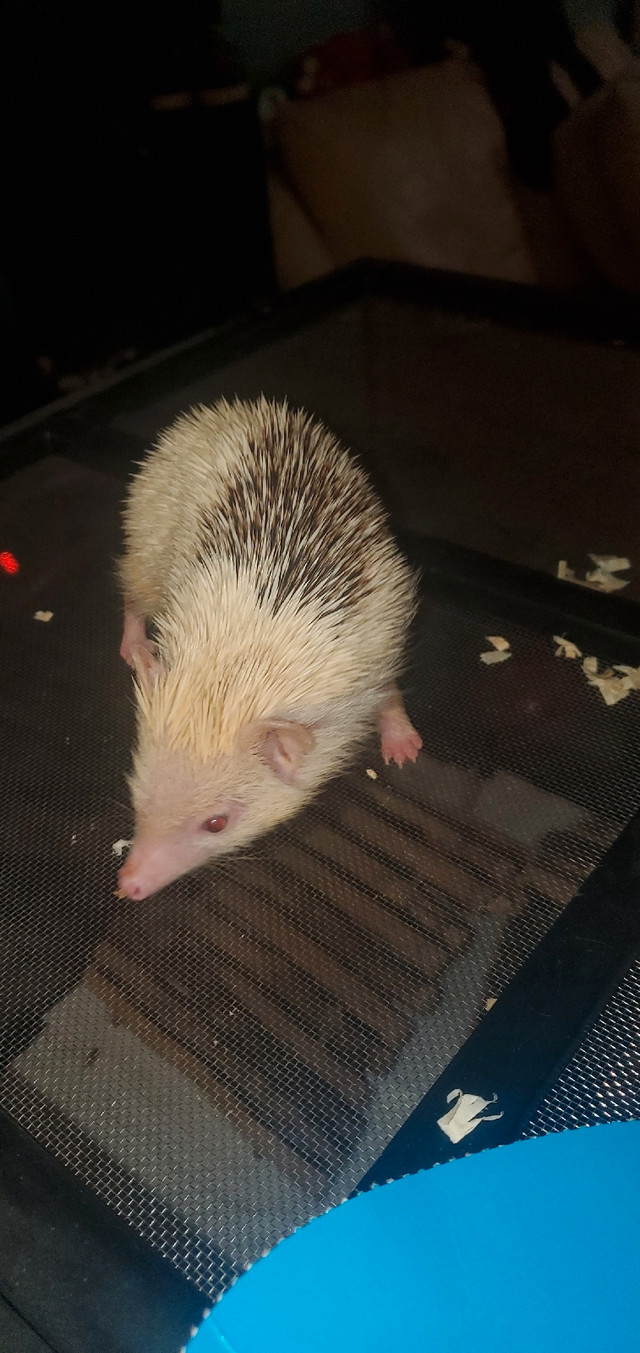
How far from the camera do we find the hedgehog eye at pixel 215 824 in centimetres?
156

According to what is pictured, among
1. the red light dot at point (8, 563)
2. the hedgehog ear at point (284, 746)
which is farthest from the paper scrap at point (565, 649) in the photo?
the red light dot at point (8, 563)

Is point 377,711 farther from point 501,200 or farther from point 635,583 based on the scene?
point 501,200

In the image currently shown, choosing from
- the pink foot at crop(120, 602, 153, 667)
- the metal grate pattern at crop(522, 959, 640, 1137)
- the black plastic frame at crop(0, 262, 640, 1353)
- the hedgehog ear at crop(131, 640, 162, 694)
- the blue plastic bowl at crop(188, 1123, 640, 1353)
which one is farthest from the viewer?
the pink foot at crop(120, 602, 153, 667)

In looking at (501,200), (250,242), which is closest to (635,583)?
(501,200)

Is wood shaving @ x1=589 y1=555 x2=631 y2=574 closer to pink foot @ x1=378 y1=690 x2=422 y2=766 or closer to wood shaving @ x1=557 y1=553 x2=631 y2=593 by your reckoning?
wood shaving @ x1=557 y1=553 x2=631 y2=593

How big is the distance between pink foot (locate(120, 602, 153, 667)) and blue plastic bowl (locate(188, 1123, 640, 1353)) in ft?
4.63

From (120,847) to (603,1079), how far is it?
3.26ft

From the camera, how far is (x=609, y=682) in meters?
1.94

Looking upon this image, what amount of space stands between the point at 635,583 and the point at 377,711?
1018mm

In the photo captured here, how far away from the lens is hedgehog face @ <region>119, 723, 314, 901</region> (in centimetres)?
151

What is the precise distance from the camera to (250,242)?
2.76 m

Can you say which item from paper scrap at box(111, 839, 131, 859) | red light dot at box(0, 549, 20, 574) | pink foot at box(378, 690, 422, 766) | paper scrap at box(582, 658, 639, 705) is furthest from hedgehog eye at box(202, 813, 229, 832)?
red light dot at box(0, 549, 20, 574)

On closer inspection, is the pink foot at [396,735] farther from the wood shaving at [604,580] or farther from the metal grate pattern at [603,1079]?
the wood shaving at [604,580]

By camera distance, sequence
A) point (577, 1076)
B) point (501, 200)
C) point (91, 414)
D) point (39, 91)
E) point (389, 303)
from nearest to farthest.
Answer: point (577, 1076) < point (39, 91) < point (501, 200) < point (91, 414) < point (389, 303)
